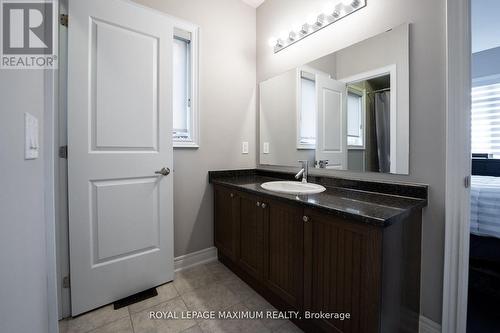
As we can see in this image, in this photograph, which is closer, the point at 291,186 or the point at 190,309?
the point at 190,309

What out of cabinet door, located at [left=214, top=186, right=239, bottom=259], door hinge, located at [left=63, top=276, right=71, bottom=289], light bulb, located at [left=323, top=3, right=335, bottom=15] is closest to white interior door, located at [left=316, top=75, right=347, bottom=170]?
light bulb, located at [left=323, top=3, right=335, bottom=15]

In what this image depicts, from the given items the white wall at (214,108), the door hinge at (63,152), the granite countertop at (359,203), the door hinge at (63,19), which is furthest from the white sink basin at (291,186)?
the door hinge at (63,19)

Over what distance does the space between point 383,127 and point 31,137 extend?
5.76 ft

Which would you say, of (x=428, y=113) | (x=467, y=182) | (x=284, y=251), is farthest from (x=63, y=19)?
(x=467, y=182)

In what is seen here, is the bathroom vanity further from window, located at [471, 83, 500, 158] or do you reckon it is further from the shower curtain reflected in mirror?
window, located at [471, 83, 500, 158]

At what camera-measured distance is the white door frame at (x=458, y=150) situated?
1.16 m

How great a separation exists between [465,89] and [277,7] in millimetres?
1773

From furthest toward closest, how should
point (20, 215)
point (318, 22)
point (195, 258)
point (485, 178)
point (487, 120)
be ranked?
1. point (487, 120)
2. point (485, 178)
3. point (195, 258)
4. point (318, 22)
5. point (20, 215)

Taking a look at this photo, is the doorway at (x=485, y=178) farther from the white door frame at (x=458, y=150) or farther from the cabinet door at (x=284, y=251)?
the cabinet door at (x=284, y=251)

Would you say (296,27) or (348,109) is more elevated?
(296,27)

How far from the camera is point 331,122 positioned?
1803 millimetres

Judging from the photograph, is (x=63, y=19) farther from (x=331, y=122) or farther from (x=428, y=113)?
(x=428, y=113)

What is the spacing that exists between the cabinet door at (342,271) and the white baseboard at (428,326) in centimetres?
58

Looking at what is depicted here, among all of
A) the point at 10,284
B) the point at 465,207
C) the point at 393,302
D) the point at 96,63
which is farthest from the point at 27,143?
the point at 465,207
